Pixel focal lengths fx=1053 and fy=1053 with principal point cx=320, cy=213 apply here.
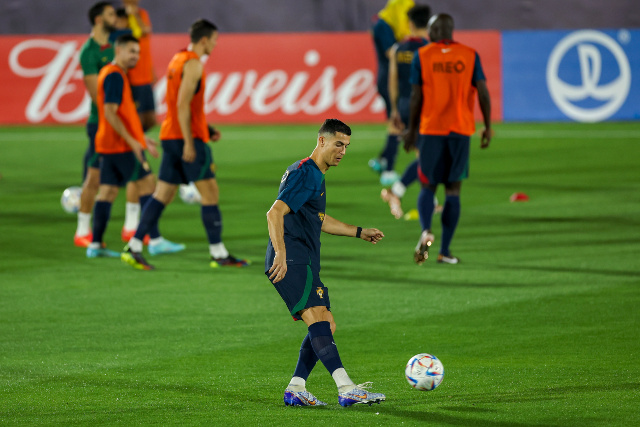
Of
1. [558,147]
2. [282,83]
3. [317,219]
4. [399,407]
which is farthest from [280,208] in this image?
[282,83]

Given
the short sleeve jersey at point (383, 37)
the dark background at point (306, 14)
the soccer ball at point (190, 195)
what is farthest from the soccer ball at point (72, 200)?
the dark background at point (306, 14)

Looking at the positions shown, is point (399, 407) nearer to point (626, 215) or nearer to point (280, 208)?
point (280, 208)

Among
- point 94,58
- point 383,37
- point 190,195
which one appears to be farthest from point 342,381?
point 383,37

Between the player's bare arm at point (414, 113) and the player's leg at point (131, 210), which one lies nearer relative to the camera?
the player's bare arm at point (414, 113)

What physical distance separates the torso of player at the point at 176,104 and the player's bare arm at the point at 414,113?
1.93 metres

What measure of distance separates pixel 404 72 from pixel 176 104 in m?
4.64

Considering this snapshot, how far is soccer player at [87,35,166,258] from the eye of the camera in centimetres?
1008

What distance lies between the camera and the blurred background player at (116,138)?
10078mm

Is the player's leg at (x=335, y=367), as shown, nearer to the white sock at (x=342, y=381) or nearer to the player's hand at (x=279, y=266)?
the white sock at (x=342, y=381)

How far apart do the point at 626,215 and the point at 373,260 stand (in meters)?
3.57

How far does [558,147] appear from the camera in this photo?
58.8 ft

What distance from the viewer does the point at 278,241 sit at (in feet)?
18.2

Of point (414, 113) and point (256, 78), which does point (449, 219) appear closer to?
point (414, 113)

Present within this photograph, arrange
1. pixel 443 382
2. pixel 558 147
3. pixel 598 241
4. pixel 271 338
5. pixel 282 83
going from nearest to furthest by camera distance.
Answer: pixel 443 382
pixel 271 338
pixel 598 241
pixel 558 147
pixel 282 83
